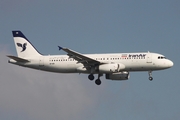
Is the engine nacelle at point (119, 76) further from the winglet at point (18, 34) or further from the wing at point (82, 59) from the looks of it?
the winglet at point (18, 34)

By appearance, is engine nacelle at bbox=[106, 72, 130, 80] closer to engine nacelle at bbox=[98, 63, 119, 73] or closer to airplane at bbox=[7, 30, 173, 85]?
airplane at bbox=[7, 30, 173, 85]

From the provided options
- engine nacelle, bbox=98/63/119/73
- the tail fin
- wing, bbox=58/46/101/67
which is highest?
the tail fin

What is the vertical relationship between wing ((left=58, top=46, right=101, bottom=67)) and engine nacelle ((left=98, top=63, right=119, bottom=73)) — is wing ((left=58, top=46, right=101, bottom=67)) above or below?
above

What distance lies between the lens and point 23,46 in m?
81.4

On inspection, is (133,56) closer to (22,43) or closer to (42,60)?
(42,60)

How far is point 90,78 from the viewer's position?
7569 cm

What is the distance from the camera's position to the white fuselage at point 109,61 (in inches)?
2852

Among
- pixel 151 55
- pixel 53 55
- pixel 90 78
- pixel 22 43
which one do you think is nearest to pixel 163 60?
pixel 151 55

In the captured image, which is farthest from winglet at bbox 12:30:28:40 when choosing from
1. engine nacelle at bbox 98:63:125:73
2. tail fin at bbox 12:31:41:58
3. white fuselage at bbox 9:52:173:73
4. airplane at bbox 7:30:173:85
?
engine nacelle at bbox 98:63:125:73

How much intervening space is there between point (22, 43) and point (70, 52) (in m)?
14.1

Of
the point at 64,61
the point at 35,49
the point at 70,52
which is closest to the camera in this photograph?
the point at 70,52

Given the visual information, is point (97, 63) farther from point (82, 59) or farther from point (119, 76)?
point (119, 76)

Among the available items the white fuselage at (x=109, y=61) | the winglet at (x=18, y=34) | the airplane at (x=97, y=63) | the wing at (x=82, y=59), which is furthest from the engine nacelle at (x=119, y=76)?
the winglet at (x=18, y=34)

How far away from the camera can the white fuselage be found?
72438mm
